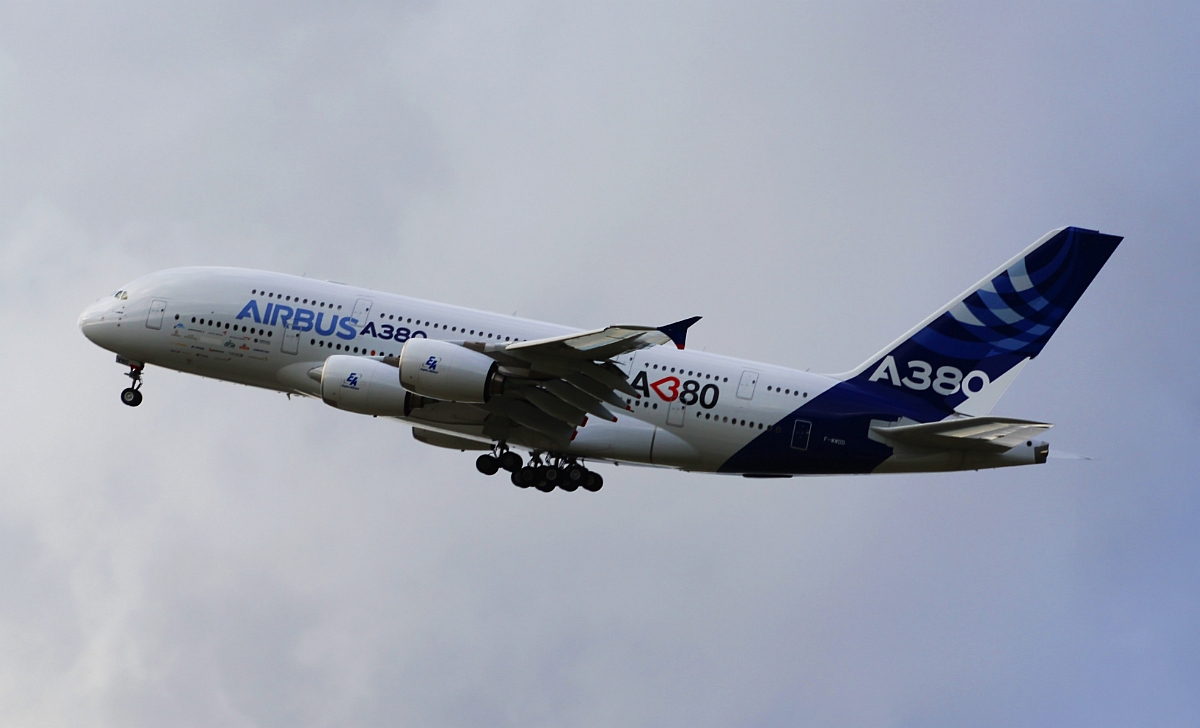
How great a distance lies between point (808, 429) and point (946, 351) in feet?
17.5

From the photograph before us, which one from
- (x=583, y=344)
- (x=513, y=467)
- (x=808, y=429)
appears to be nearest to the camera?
(x=583, y=344)

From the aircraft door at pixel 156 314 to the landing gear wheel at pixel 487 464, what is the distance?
32.5ft

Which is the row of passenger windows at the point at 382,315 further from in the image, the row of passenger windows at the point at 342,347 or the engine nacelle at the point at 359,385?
the engine nacelle at the point at 359,385

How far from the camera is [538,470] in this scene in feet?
135

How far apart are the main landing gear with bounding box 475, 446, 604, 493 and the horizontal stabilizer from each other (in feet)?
29.2

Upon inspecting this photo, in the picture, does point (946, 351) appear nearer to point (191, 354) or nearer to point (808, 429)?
point (808, 429)

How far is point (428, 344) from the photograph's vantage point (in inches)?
1415

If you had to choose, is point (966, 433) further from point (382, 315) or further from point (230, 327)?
point (230, 327)

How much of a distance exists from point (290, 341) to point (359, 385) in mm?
3083

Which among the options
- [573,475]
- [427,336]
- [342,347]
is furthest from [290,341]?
[573,475]

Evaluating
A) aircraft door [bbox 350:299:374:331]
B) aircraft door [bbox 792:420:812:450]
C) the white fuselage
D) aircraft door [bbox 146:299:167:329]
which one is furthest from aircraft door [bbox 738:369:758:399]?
aircraft door [bbox 146:299:167:329]

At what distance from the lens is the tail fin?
3978 centimetres

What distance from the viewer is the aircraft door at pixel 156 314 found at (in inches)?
1550

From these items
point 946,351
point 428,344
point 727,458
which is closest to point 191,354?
point 428,344
